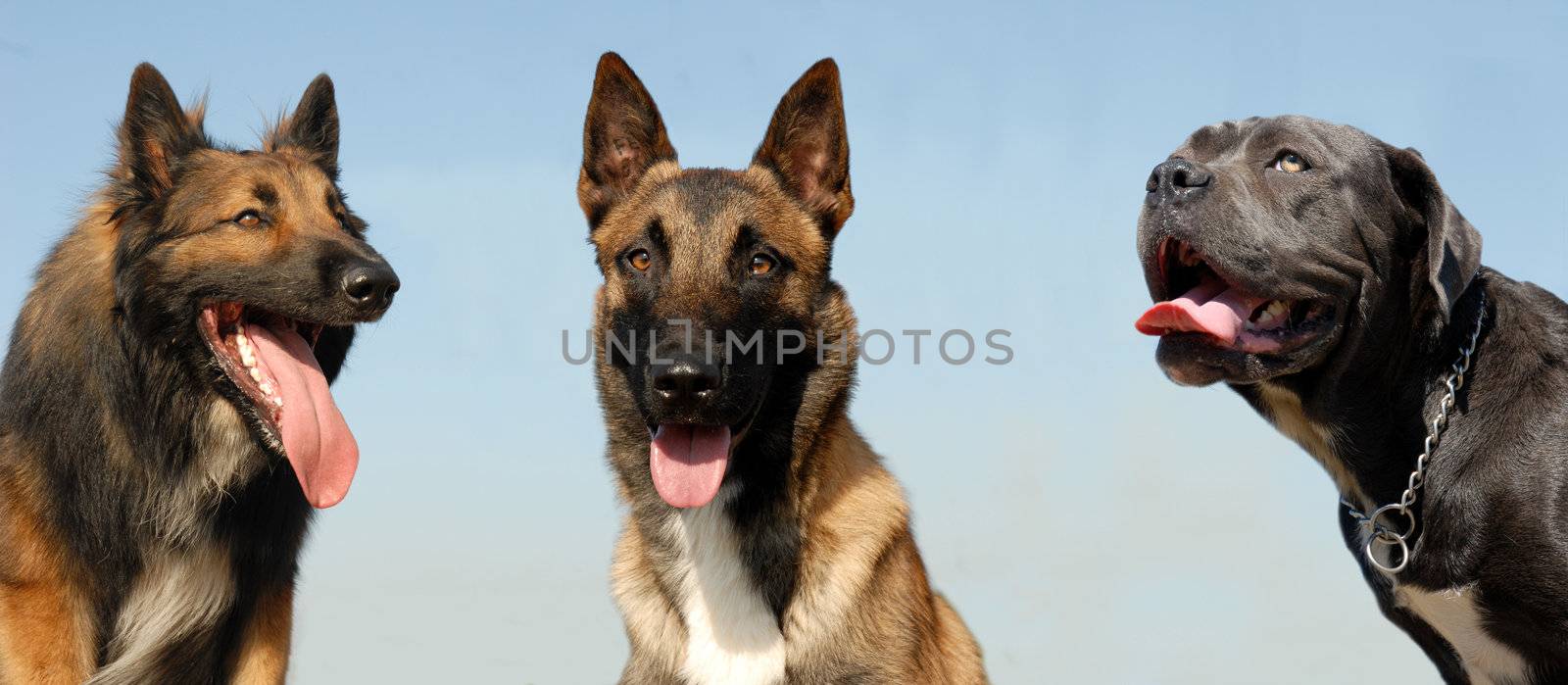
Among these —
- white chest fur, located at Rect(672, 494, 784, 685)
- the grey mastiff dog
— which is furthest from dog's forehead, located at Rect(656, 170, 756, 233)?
the grey mastiff dog

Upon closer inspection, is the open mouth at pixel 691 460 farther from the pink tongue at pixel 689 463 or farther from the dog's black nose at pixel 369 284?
the dog's black nose at pixel 369 284

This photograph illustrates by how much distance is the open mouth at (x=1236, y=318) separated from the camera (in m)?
6.14

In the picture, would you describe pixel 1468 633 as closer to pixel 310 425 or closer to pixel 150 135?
pixel 310 425

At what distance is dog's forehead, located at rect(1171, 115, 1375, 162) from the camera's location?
6176 millimetres

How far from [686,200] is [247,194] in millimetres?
2429

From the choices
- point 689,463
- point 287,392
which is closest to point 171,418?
point 287,392

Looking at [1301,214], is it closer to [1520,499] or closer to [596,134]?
[1520,499]

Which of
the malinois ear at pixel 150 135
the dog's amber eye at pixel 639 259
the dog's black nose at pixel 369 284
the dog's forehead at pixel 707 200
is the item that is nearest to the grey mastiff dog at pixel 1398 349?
the dog's forehead at pixel 707 200

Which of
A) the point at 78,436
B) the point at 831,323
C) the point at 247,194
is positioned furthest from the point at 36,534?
the point at 831,323

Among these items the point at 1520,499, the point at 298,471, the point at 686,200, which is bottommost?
the point at 298,471

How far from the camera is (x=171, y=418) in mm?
6734

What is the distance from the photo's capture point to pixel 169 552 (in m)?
6.64

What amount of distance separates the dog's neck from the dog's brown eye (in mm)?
2412

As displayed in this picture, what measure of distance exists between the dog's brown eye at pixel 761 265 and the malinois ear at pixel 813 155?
0.52 meters
